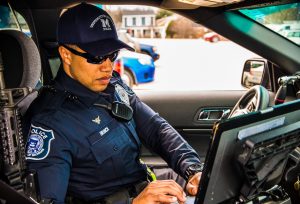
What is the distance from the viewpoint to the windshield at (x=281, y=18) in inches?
88.7

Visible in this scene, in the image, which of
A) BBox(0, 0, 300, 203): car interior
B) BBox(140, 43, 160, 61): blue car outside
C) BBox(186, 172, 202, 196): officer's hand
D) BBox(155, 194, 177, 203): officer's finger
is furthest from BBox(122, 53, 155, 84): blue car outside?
BBox(155, 194, 177, 203): officer's finger

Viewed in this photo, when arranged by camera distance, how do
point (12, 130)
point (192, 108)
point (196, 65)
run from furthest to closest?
1. point (196, 65)
2. point (192, 108)
3. point (12, 130)

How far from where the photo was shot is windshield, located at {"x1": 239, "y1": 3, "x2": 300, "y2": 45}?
→ 225 cm

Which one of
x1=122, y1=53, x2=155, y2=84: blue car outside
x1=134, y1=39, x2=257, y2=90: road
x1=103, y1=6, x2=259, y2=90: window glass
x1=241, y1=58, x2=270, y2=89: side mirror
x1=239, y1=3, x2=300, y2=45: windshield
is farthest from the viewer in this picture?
x1=134, y1=39, x2=257, y2=90: road

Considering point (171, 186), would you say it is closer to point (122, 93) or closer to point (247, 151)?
point (247, 151)

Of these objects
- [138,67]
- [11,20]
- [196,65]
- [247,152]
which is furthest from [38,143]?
[196,65]

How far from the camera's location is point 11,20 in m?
2.07

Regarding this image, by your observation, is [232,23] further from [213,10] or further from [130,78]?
[130,78]

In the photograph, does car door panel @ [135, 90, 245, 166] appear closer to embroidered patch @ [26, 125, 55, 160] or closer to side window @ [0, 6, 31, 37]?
side window @ [0, 6, 31, 37]

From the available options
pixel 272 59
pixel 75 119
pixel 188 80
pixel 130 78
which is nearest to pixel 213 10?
pixel 272 59

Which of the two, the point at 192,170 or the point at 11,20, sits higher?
the point at 11,20

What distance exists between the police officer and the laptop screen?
1.26 ft

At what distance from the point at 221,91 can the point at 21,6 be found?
139cm

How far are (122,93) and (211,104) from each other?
1.02 m
